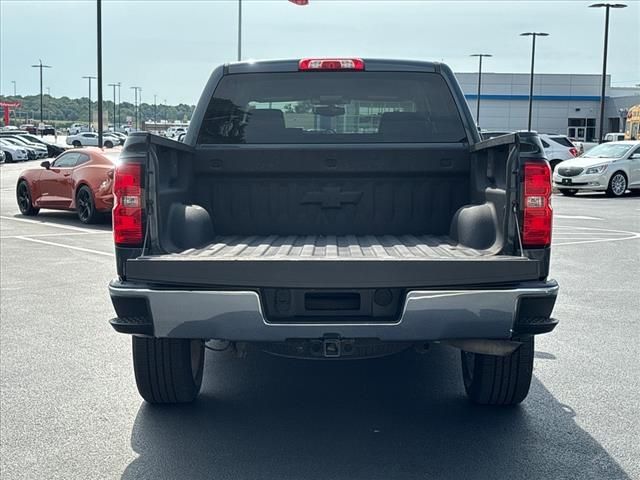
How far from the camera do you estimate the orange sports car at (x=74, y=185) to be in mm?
16188

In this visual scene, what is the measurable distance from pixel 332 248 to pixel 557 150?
27.4 m

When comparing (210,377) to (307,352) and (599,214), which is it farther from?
(599,214)

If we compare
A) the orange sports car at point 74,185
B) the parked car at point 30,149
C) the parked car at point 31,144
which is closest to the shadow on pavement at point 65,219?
the orange sports car at point 74,185

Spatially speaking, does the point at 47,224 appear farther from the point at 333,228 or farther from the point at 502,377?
the point at 502,377

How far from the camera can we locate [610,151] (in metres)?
25.2

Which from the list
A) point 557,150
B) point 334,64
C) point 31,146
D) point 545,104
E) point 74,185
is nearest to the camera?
point 334,64

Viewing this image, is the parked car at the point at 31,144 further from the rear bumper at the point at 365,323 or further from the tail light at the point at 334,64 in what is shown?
the rear bumper at the point at 365,323

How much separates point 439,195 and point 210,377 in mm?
1919

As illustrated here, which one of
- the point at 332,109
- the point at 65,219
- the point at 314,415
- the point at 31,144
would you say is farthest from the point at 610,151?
the point at 31,144

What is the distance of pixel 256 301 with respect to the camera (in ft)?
13.2

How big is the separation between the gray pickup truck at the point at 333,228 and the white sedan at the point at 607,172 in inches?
782

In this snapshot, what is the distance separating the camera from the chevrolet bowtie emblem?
5457 mm

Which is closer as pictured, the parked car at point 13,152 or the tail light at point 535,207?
the tail light at point 535,207

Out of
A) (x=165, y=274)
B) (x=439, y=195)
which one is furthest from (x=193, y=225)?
(x=439, y=195)
